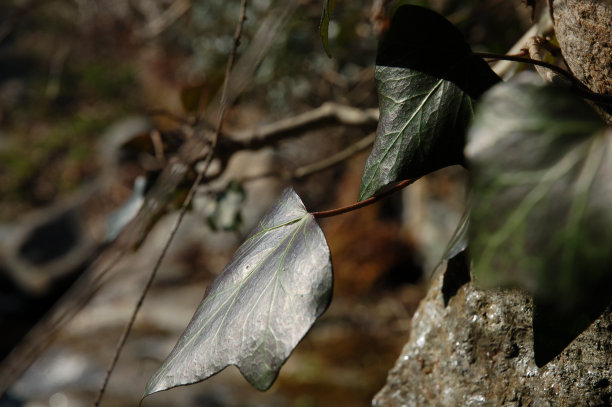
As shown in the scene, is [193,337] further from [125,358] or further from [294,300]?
[125,358]

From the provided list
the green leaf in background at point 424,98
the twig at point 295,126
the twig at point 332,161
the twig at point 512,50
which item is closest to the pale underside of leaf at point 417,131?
the green leaf in background at point 424,98

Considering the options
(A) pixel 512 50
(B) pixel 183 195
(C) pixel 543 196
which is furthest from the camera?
(B) pixel 183 195

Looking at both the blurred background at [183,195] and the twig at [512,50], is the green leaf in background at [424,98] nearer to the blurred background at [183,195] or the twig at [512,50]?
the twig at [512,50]

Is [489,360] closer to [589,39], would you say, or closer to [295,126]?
A: [589,39]

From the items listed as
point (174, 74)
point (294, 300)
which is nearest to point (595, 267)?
point (294, 300)

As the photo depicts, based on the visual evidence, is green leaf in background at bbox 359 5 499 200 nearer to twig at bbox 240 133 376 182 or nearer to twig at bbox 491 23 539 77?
twig at bbox 491 23 539 77

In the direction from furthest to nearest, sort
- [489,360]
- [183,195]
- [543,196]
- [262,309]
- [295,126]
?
[295,126]
[183,195]
[489,360]
[262,309]
[543,196]

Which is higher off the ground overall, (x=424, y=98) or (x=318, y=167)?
(x=424, y=98)

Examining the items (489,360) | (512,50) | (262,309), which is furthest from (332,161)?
(262,309)
